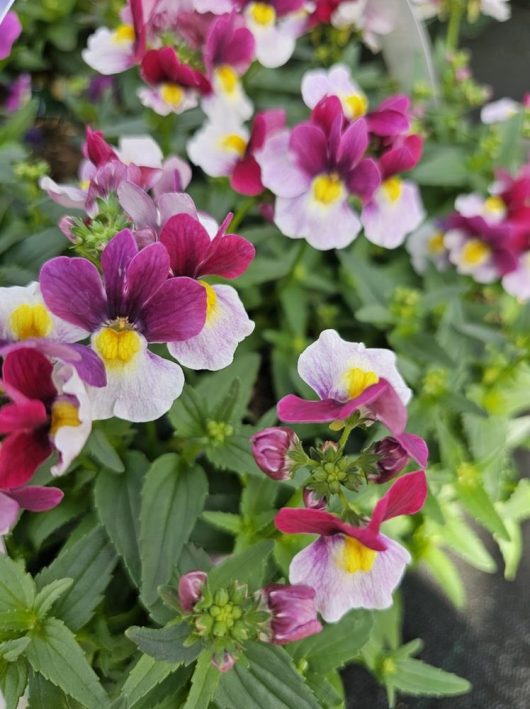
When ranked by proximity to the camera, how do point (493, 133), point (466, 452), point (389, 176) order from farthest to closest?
1. point (493, 133)
2. point (466, 452)
3. point (389, 176)

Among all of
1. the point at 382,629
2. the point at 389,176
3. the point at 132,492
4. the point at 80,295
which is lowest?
the point at 382,629

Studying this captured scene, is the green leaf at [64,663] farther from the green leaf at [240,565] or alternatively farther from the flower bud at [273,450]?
the flower bud at [273,450]

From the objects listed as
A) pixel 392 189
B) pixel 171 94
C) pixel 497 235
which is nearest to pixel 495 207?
pixel 497 235

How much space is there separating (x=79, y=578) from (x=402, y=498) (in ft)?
1.15

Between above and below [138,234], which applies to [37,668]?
below

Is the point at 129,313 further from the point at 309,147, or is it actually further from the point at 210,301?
the point at 309,147

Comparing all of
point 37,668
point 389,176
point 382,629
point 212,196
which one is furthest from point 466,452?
point 37,668

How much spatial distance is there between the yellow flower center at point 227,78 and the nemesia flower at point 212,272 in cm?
44

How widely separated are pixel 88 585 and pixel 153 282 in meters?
0.33

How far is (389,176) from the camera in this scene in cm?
91

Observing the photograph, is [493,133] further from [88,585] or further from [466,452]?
[88,585]

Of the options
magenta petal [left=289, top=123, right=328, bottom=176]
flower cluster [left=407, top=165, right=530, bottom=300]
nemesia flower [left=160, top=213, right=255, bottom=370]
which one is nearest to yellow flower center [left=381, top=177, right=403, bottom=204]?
magenta petal [left=289, top=123, right=328, bottom=176]

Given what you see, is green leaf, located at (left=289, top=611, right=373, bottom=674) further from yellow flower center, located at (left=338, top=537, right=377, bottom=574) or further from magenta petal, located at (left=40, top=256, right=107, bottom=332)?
magenta petal, located at (left=40, top=256, right=107, bottom=332)

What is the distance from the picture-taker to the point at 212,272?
621 mm
